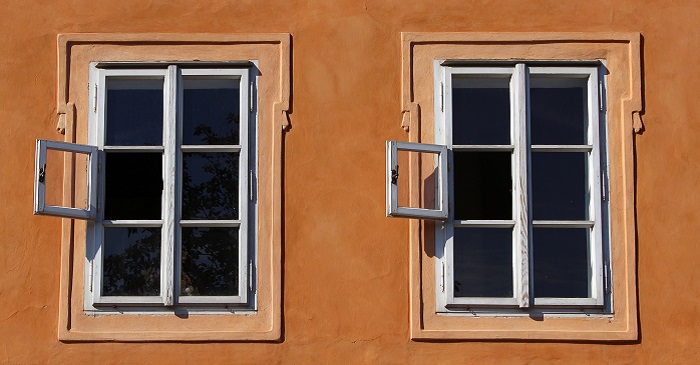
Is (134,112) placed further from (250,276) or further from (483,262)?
(483,262)

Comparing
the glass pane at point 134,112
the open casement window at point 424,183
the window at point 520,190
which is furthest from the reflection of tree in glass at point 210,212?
the window at point 520,190

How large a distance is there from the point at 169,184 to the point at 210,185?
0.76 feet

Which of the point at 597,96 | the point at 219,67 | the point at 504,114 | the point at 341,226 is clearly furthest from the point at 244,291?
the point at 597,96

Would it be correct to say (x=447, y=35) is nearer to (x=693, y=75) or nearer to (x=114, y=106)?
(x=693, y=75)

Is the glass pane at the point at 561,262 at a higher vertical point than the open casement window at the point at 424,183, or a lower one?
lower

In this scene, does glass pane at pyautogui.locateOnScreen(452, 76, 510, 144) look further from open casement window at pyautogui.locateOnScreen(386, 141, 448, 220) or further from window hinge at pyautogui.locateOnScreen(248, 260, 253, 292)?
window hinge at pyautogui.locateOnScreen(248, 260, 253, 292)

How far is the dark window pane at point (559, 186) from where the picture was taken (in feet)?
24.0

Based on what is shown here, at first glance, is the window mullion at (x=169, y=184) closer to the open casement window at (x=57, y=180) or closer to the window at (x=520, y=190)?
the open casement window at (x=57, y=180)

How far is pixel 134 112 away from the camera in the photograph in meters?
7.42

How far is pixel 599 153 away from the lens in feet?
24.0

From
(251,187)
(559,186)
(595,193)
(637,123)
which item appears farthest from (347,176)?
(637,123)

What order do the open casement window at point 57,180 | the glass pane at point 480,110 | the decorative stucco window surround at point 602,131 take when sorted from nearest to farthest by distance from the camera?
the open casement window at point 57,180
the decorative stucco window surround at point 602,131
the glass pane at point 480,110

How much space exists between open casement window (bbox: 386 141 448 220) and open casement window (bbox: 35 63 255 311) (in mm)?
820

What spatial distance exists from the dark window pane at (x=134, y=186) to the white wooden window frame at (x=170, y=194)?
0.14 ft
